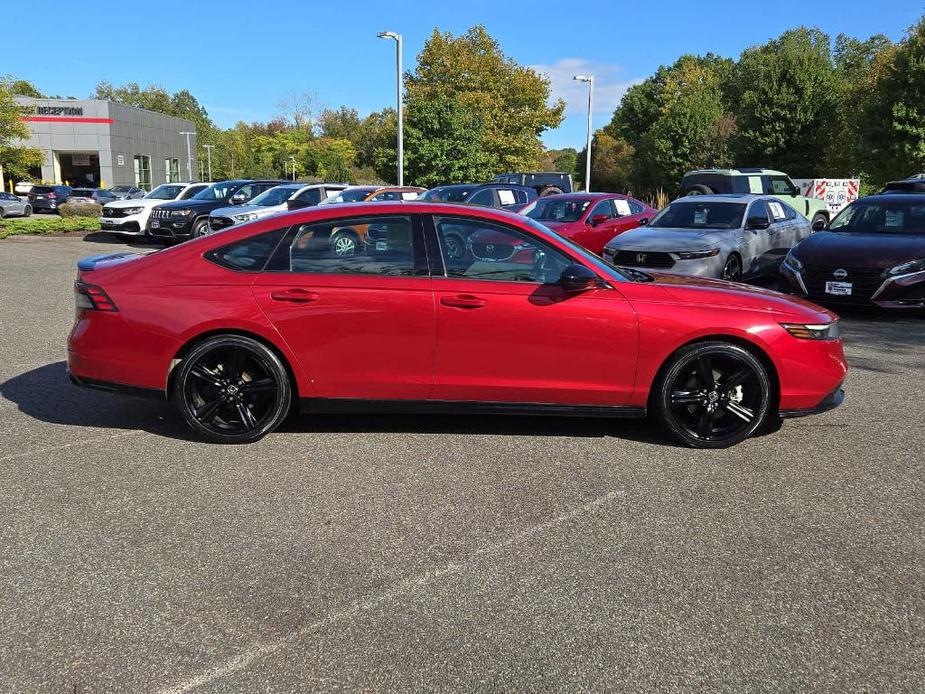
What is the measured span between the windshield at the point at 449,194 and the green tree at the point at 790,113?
2797cm

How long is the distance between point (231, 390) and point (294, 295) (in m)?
0.75

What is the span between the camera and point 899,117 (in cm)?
3206

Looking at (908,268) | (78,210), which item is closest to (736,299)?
(908,268)

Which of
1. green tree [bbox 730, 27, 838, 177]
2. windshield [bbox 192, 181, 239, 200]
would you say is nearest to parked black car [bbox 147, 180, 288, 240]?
windshield [bbox 192, 181, 239, 200]

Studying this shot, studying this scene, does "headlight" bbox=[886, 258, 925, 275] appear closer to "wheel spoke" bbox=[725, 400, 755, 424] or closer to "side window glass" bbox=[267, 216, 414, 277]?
"wheel spoke" bbox=[725, 400, 755, 424]

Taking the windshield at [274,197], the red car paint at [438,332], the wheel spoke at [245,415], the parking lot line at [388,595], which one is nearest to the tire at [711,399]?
the red car paint at [438,332]

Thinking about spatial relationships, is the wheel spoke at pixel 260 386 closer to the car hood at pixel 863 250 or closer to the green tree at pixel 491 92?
the car hood at pixel 863 250

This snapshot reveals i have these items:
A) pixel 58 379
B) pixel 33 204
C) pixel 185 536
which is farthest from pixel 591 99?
pixel 185 536

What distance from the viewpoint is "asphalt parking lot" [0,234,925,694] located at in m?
2.80

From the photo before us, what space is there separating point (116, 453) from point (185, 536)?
4.71ft

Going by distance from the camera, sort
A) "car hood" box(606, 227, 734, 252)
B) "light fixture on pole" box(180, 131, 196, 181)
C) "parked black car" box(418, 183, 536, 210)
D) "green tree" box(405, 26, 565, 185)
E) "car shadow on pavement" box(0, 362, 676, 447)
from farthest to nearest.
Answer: "light fixture on pole" box(180, 131, 196, 181) → "green tree" box(405, 26, 565, 185) → "parked black car" box(418, 183, 536, 210) → "car hood" box(606, 227, 734, 252) → "car shadow on pavement" box(0, 362, 676, 447)

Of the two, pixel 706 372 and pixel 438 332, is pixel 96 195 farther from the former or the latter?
pixel 706 372

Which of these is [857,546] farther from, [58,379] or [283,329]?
[58,379]

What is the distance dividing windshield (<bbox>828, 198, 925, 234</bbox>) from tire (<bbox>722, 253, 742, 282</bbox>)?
134 centimetres
